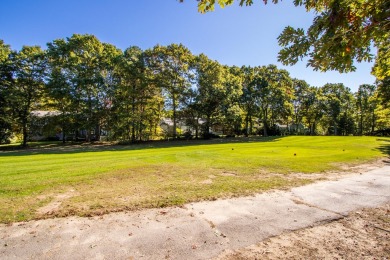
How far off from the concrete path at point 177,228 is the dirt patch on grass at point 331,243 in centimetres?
21

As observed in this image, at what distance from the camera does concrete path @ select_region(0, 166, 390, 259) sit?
11.6ft

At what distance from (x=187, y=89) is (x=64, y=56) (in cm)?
1924

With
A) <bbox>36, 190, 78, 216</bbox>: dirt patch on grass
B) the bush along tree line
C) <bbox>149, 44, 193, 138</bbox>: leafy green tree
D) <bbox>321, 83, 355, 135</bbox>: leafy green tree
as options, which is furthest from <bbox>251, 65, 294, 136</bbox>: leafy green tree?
<bbox>36, 190, 78, 216</bbox>: dirt patch on grass

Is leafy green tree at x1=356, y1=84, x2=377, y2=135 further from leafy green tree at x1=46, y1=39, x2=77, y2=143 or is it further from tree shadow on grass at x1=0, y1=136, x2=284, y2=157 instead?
leafy green tree at x1=46, y1=39, x2=77, y2=143

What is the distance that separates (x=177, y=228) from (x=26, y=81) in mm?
36246

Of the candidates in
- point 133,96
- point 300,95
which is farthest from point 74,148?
point 300,95

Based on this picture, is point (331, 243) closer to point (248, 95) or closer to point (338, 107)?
point (248, 95)

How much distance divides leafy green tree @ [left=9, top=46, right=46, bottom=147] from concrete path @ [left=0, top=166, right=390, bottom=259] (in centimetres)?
3273

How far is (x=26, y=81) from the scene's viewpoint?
100 ft

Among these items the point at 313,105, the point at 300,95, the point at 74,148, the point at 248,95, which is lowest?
the point at 74,148

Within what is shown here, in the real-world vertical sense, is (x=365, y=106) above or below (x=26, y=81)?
below

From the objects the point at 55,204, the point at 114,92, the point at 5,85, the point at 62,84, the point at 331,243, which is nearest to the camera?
the point at 331,243

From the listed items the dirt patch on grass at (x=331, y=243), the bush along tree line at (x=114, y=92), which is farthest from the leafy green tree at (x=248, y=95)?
the dirt patch on grass at (x=331, y=243)

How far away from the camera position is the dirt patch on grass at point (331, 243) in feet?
11.2
